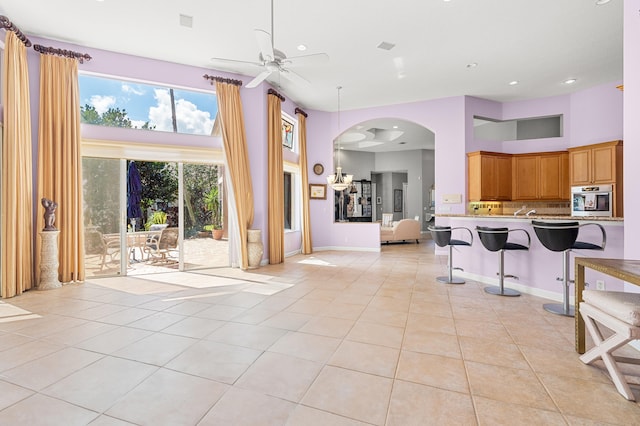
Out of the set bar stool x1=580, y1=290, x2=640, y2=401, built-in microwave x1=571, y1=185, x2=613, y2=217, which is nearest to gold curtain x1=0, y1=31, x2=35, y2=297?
bar stool x1=580, y1=290, x2=640, y2=401

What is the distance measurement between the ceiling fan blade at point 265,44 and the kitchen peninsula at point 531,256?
364cm

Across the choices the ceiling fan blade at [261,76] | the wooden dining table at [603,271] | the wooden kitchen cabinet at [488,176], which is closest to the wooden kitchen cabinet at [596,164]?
the wooden kitchen cabinet at [488,176]

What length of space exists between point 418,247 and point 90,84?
27.0 feet

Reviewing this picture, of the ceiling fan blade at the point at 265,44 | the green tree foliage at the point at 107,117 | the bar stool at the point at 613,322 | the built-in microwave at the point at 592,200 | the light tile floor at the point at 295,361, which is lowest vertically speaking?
the light tile floor at the point at 295,361

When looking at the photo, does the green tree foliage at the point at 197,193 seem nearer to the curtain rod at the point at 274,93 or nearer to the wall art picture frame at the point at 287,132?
the curtain rod at the point at 274,93

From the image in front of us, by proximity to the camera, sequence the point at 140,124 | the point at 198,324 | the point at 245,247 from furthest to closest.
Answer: the point at 245,247, the point at 140,124, the point at 198,324

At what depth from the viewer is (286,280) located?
4.94 meters

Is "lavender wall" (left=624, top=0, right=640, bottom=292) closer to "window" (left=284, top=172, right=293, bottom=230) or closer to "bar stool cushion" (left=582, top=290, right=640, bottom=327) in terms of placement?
"bar stool cushion" (left=582, top=290, right=640, bottom=327)

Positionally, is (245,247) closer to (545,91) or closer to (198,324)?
(198,324)

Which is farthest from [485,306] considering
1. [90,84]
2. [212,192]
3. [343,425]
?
[90,84]

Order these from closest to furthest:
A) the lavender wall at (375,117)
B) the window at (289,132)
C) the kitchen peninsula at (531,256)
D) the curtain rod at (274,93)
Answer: the kitchen peninsula at (531,256) < the lavender wall at (375,117) < the curtain rod at (274,93) < the window at (289,132)

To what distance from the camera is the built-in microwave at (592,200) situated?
589 cm

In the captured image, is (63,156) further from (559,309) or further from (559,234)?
(559,309)

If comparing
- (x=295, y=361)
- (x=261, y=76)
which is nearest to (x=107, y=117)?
(x=261, y=76)
